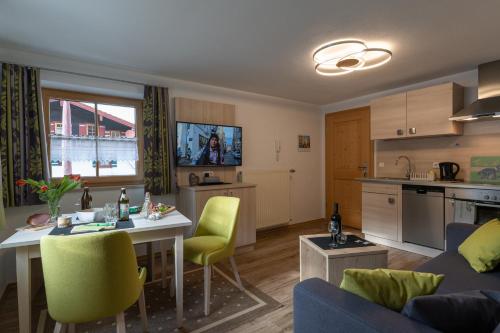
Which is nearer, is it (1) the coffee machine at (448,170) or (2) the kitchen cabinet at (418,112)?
(2) the kitchen cabinet at (418,112)

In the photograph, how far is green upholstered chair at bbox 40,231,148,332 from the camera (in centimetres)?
126

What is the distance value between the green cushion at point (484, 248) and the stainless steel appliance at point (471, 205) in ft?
3.35

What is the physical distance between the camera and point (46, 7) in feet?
6.04

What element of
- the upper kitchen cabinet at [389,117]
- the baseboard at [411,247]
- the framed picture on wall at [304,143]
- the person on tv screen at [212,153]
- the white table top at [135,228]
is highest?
the upper kitchen cabinet at [389,117]

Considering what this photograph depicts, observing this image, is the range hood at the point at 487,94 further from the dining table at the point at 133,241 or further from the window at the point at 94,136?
the window at the point at 94,136

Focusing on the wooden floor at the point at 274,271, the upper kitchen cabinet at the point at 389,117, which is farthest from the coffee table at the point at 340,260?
the upper kitchen cabinet at the point at 389,117

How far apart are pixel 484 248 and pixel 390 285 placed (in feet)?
4.19

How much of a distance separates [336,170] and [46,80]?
15.2ft

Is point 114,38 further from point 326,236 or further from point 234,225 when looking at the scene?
point 326,236

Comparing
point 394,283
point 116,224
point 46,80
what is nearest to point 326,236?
point 394,283

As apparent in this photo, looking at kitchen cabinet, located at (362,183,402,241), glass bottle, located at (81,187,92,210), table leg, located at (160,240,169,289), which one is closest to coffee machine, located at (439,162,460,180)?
kitchen cabinet, located at (362,183,402,241)

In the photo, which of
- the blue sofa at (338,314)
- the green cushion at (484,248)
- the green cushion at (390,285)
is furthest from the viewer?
the green cushion at (484,248)

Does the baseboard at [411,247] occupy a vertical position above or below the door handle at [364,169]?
below

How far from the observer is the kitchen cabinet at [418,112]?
3.15 meters
